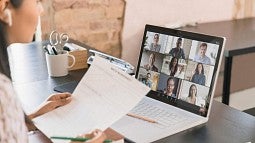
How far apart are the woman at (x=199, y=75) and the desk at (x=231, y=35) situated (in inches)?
38.3

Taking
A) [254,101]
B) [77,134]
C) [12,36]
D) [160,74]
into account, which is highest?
[12,36]

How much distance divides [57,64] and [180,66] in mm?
552

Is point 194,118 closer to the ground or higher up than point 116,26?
closer to the ground

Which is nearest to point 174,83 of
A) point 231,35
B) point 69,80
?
point 69,80

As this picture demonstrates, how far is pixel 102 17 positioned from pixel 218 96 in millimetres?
1114

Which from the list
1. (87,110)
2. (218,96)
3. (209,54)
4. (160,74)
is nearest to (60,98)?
(87,110)

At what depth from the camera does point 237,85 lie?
3037 mm

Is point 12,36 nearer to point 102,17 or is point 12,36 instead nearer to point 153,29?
point 153,29

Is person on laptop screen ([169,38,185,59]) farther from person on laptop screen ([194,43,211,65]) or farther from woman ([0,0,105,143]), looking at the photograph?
woman ([0,0,105,143])

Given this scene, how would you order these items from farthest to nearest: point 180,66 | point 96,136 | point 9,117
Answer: point 180,66 → point 96,136 → point 9,117

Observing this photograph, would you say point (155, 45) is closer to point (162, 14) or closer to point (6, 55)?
point (6, 55)

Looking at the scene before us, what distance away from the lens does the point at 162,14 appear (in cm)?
243

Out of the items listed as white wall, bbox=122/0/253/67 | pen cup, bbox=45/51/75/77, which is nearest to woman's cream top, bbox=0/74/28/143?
pen cup, bbox=45/51/75/77

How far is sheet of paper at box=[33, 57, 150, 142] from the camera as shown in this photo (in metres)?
0.96
